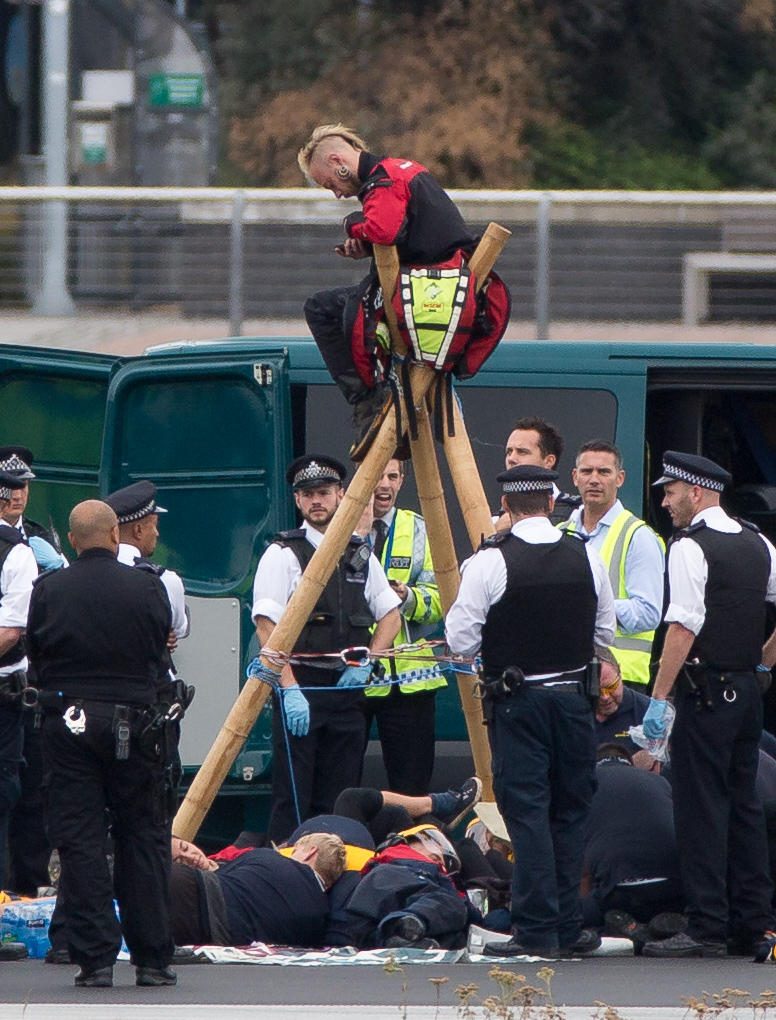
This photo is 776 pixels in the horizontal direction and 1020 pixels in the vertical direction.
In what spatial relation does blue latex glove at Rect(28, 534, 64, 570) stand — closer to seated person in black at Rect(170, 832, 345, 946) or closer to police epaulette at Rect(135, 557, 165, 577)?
police epaulette at Rect(135, 557, 165, 577)

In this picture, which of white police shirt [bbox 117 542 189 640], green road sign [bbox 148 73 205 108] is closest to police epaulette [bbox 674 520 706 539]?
white police shirt [bbox 117 542 189 640]

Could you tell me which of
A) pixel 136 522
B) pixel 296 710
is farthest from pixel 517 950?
pixel 136 522

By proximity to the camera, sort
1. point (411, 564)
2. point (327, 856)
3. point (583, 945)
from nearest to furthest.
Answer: point (583, 945) → point (327, 856) → point (411, 564)

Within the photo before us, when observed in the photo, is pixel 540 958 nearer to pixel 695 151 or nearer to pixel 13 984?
pixel 13 984

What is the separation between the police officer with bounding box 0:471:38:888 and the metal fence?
5.93 m

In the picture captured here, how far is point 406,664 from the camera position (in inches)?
349

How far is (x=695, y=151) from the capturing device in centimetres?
2339

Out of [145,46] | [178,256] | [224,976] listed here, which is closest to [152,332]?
[178,256]

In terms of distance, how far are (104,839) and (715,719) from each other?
229 cm

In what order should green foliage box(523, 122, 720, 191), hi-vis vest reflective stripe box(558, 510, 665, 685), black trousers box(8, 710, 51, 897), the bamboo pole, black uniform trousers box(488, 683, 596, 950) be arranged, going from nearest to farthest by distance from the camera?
1. black uniform trousers box(488, 683, 596, 950)
2. the bamboo pole
3. hi-vis vest reflective stripe box(558, 510, 665, 685)
4. black trousers box(8, 710, 51, 897)
5. green foliage box(523, 122, 720, 191)

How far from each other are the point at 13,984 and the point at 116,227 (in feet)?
27.3

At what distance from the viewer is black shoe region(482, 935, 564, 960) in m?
7.46

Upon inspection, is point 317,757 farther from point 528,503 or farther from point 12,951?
point 528,503

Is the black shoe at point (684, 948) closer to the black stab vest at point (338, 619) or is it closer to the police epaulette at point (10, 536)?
the black stab vest at point (338, 619)
